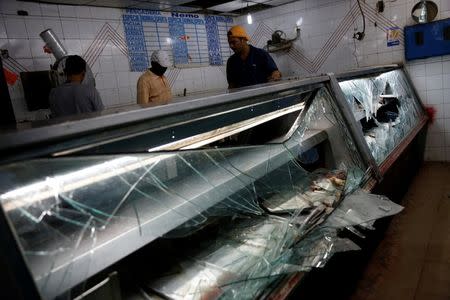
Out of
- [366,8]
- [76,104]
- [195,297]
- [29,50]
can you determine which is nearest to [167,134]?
[195,297]

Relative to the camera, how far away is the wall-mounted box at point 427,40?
16.8 ft

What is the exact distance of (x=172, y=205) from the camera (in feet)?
4.84

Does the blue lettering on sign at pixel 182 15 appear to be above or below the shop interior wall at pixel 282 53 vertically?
above

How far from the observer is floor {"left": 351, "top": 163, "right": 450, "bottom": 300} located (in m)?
2.54

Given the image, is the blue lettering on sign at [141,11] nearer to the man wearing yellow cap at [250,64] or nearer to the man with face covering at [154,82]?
the man with face covering at [154,82]

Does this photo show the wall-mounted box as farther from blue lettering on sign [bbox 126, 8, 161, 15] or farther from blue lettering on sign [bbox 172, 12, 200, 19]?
blue lettering on sign [bbox 126, 8, 161, 15]

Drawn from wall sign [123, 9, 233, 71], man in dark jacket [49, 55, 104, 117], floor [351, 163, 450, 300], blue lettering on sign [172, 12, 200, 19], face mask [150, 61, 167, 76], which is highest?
blue lettering on sign [172, 12, 200, 19]

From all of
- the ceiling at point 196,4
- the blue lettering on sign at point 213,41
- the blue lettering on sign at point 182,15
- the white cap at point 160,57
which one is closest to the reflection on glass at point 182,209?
the white cap at point 160,57

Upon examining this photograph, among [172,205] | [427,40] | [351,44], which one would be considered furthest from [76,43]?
[427,40]

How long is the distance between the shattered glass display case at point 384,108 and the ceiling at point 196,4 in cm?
292

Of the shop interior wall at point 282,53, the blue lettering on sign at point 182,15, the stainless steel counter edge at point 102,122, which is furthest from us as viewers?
the blue lettering on sign at point 182,15

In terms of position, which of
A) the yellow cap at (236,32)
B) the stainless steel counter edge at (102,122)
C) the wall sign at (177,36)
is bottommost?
the stainless steel counter edge at (102,122)

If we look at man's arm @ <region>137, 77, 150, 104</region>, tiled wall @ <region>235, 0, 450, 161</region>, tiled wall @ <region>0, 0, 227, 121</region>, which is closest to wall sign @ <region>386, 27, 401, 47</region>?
tiled wall @ <region>235, 0, 450, 161</region>

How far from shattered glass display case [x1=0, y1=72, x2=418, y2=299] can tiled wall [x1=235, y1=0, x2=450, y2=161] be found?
3998 millimetres
